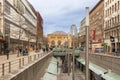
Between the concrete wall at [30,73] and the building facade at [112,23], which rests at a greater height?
the building facade at [112,23]

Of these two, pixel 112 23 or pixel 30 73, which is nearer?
pixel 30 73

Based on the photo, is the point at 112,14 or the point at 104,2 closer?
the point at 112,14

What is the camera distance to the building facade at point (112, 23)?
282 feet

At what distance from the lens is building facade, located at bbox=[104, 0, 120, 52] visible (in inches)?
3383

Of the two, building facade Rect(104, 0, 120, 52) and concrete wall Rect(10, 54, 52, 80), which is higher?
building facade Rect(104, 0, 120, 52)

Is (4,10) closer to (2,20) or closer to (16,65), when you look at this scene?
(2,20)

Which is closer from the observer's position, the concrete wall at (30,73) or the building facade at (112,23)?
the concrete wall at (30,73)

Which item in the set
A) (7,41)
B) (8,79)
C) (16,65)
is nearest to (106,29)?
(7,41)

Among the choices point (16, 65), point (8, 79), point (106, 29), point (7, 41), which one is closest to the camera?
point (8, 79)

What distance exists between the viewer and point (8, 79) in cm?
1351

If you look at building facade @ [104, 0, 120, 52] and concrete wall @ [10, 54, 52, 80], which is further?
building facade @ [104, 0, 120, 52]

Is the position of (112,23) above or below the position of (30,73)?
above

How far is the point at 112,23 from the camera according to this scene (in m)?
92.2

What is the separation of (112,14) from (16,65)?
7659 cm
